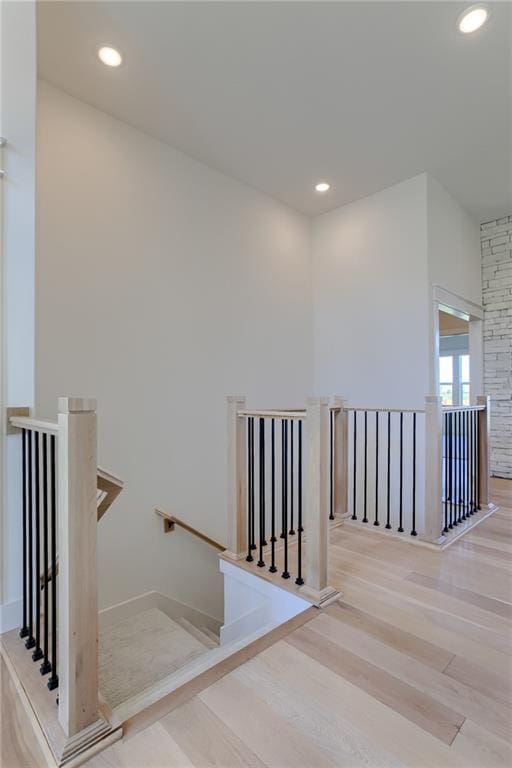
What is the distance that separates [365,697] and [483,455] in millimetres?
2827

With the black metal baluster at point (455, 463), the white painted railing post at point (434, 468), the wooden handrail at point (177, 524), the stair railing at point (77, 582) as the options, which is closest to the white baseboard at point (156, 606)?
the wooden handrail at point (177, 524)

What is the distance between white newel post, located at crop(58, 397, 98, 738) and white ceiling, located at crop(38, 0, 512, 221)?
8.33ft

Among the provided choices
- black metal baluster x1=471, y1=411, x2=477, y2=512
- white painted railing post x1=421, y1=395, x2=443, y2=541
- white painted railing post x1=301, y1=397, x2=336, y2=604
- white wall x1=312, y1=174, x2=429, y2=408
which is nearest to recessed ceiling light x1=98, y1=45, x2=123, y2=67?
white painted railing post x1=301, y1=397, x2=336, y2=604

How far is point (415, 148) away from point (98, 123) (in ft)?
9.12

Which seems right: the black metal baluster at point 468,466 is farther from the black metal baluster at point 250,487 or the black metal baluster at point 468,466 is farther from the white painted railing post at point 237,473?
the white painted railing post at point 237,473

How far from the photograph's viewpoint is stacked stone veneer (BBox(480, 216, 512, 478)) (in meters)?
4.92

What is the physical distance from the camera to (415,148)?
357 centimetres

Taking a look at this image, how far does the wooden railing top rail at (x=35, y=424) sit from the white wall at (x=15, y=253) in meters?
0.09

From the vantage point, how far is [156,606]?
3.21 metres

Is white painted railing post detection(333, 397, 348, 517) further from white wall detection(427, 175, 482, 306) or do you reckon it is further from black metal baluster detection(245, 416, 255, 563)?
white wall detection(427, 175, 482, 306)

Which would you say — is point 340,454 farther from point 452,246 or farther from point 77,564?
point 452,246

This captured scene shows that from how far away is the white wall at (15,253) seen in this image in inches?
76.0

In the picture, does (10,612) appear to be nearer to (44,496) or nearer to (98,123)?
(44,496)

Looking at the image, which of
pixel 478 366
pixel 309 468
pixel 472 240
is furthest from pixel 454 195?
pixel 309 468
